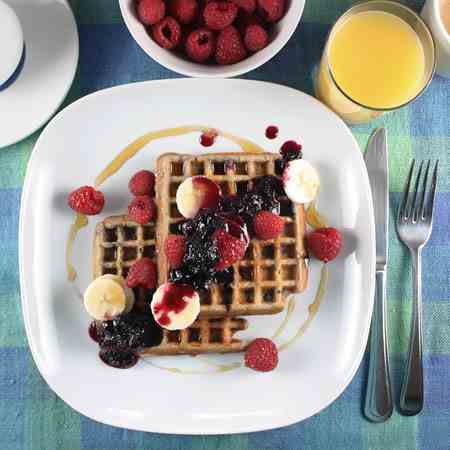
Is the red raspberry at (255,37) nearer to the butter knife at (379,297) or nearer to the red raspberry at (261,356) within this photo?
the butter knife at (379,297)

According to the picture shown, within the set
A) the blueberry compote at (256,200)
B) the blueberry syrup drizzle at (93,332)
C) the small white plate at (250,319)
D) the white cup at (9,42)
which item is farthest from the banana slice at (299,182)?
the white cup at (9,42)

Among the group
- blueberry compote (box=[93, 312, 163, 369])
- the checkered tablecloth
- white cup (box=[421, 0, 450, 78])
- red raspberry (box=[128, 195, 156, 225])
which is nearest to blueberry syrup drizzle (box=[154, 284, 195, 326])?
blueberry compote (box=[93, 312, 163, 369])

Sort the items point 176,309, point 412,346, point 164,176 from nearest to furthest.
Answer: point 176,309 < point 164,176 < point 412,346

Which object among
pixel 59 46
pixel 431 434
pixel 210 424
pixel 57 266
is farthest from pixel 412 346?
pixel 59 46

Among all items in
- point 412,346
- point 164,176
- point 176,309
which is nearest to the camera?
point 176,309

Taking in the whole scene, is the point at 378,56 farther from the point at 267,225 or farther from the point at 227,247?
the point at 227,247

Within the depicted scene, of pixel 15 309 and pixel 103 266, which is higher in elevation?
pixel 103 266

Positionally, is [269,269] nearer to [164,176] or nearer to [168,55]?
[164,176]
